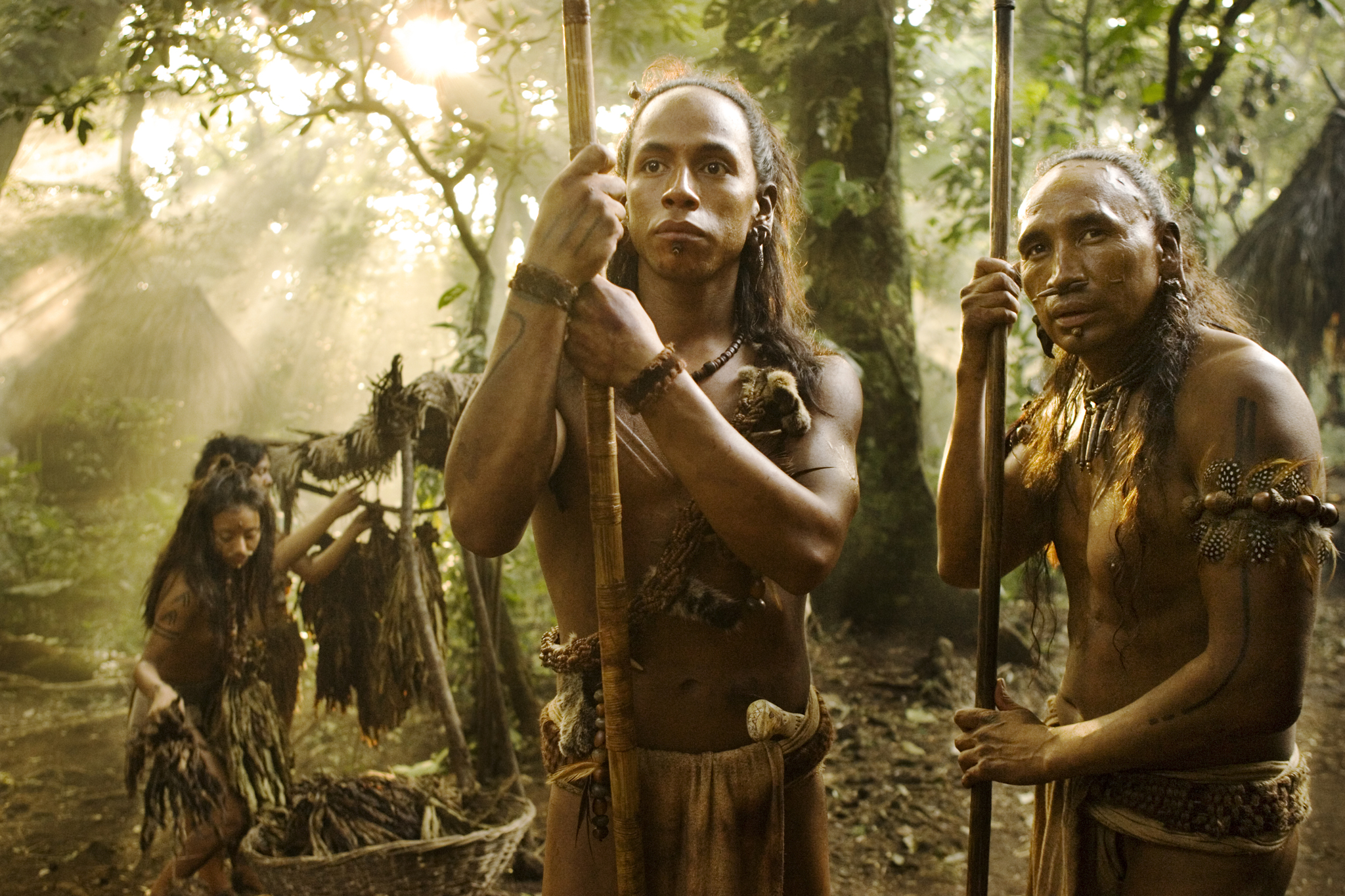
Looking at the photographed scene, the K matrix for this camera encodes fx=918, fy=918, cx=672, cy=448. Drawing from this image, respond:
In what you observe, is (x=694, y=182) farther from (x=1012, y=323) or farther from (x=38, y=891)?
(x=38, y=891)

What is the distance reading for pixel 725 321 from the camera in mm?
1964

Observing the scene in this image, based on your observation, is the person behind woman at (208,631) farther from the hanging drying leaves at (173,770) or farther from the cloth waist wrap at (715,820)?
the cloth waist wrap at (715,820)

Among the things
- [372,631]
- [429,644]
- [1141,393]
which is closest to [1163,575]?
[1141,393]

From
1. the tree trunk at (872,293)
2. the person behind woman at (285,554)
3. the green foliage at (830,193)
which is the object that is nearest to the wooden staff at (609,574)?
the person behind woman at (285,554)

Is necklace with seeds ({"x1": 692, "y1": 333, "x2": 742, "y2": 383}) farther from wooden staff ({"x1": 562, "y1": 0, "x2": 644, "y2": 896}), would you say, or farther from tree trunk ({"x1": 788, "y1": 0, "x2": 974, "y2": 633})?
tree trunk ({"x1": 788, "y1": 0, "x2": 974, "y2": 633})

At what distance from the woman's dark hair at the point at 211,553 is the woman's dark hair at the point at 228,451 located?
0.02m

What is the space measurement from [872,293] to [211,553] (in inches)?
164

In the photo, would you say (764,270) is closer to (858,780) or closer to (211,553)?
(211,553)

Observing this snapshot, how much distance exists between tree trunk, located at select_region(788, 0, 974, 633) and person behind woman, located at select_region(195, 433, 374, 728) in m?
3.30

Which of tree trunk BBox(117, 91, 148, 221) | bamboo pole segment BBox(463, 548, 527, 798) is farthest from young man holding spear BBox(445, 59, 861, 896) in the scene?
tree trunk BBox(117, 91, 148, 221)

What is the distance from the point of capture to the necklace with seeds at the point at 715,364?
1.85 m

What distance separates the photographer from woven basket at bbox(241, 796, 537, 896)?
3.32m

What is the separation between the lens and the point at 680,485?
1760 millimetres

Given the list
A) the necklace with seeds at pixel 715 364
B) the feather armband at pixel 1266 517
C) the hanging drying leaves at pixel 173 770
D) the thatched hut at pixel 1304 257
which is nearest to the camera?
the feather armband at pixel 1266 517
